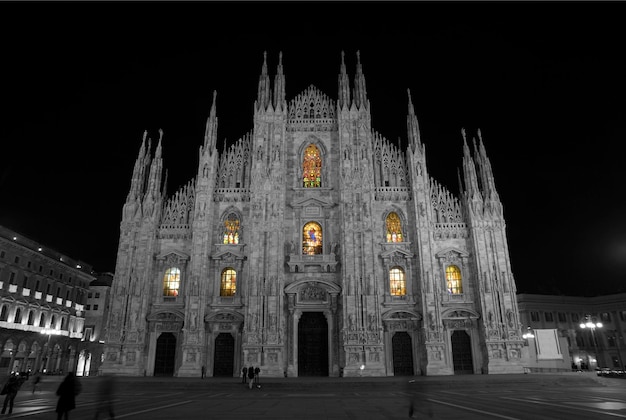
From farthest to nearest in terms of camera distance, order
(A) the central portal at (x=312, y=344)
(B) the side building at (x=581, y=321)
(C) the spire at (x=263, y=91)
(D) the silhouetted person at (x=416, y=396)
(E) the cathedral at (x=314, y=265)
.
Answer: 1. (B) the side building at (x=581, y=321)
2. (C) the spire at (x=263, y=91)
3. (A) the central portal at (x=312, y=344)
4. (E) the cathedral at (x=314, y=265)
5. (D) the silhouetted person at (x=416, y=396)

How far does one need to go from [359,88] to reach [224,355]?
92.1 feet

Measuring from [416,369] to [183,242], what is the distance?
2255 cm

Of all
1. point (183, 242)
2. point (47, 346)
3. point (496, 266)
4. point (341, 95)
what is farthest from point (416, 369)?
point (47, 346)

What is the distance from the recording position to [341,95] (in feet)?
140

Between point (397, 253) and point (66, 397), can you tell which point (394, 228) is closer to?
point (397, 253)

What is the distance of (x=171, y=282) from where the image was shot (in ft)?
123

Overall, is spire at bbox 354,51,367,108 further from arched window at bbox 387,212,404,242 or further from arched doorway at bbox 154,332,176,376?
arched doorway at bbox 154,332,176,376

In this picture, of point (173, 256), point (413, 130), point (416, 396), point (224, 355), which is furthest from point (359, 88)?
point (416, 396)

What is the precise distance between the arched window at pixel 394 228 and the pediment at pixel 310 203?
5.42 meters

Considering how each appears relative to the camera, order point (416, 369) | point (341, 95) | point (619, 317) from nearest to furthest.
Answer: point (416, 369) < point (341, 95) < point (619, 317)

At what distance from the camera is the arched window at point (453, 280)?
37000 millimetres

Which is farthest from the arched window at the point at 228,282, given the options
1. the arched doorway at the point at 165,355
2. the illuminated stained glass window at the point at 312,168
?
the illuminated stained glass window at the point at 312,168

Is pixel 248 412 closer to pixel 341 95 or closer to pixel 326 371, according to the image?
pixel 326 371

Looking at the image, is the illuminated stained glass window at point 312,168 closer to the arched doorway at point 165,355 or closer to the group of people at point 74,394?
the arched doorway at point 165,355
